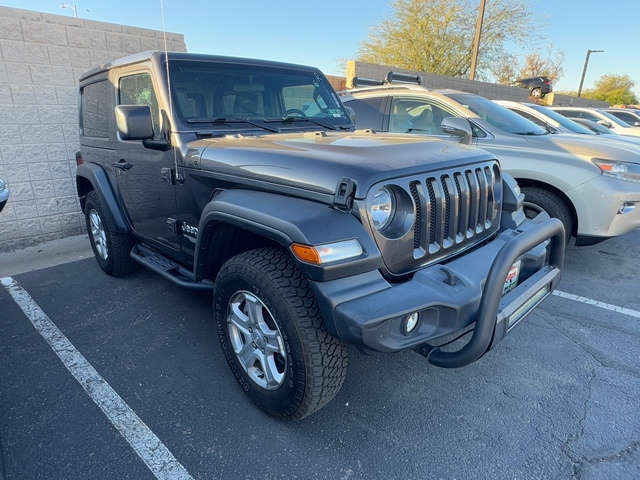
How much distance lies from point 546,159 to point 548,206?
0.49 meters

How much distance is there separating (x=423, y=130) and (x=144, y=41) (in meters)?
4.24

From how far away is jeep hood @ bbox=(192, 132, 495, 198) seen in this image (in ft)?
6.36

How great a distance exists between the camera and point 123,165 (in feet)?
11.3

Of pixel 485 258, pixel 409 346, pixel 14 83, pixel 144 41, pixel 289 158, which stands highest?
pixel 144 41

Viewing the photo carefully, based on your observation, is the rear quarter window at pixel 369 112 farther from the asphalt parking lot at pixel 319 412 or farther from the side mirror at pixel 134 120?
the side mirror at pixel 134 120

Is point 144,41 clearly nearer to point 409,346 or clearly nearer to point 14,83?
point 14,83

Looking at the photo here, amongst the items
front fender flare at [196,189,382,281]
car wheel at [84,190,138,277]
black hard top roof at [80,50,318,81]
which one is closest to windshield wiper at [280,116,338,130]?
black hard top roof at [80,50,318,81]

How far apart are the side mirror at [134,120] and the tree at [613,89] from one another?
194 feet

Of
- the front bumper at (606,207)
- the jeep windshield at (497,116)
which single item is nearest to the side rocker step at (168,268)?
the front bumper at (606,207)

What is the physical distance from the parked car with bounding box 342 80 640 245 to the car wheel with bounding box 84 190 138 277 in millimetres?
3079

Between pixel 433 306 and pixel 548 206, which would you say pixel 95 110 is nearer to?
pixel 433 306

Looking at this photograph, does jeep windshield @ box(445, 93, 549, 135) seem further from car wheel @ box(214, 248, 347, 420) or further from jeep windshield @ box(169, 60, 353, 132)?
car wheel @ box(214, 248, 347, 420)

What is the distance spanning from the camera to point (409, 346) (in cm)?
179

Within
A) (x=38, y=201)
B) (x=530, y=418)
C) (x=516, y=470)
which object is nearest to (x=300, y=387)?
(x=516, y=470)
